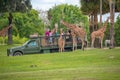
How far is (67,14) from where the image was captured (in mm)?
99250

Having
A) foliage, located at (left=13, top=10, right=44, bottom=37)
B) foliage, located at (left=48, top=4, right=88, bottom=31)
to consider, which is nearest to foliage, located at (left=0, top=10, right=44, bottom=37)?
foliage, located at (left=13, top=10, right=44, bottom=37)

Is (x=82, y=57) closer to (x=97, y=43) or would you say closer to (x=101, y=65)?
(x=101, y=65)

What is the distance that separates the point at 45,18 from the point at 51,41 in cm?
6680

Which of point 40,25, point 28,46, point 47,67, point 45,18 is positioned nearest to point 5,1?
point 28,46

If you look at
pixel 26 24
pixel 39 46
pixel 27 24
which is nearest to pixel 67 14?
pixel 27 24

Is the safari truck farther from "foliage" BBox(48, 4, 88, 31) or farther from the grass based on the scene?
"foliage" BBox(48, 4, 88, 31)

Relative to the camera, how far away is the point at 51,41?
35344mm

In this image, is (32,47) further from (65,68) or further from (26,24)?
(26,24)

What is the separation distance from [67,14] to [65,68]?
255ft

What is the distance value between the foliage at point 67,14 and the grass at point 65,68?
65155mm

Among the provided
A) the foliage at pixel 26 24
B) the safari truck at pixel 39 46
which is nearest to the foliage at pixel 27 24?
the foliage at pixel 26 24

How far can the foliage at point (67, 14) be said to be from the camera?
93.2m

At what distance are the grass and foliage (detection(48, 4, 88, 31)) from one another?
65.2m

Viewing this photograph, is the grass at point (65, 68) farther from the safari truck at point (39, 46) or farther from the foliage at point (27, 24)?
the foliage at point (27, 24)
